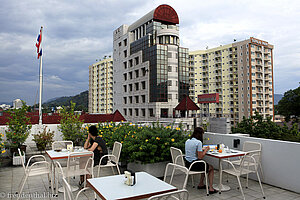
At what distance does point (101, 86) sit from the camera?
10000 cm

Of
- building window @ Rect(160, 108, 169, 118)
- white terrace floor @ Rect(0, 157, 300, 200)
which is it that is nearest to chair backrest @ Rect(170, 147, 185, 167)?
white terrace floor @ Rect(0, 157, 300, 200)

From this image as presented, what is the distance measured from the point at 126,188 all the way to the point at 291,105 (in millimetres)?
55760

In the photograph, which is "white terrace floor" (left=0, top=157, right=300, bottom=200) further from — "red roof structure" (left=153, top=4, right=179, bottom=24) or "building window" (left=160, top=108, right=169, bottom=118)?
"red roof structure" (left=153, top=4, right=179, bottom=24)

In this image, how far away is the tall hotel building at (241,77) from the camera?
66312mm

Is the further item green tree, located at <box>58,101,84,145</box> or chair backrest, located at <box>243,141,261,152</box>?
green tree, located at <box>58,101,84,145</box>

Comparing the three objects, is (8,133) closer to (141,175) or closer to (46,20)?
(141,175)

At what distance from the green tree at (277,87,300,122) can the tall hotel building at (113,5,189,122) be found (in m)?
24.4

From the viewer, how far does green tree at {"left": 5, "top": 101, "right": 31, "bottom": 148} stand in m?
9.14

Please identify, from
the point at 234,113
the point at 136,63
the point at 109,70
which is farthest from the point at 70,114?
the point at 109,70

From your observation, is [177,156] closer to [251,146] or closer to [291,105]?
[251,146]

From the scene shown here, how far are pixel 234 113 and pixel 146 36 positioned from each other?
141 ft

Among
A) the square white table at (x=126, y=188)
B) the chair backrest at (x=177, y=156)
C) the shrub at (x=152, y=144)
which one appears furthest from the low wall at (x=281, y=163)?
the square white table at (x=126, y=188)

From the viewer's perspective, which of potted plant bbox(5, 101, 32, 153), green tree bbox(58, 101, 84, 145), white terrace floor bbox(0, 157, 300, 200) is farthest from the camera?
green tree bbox(58, 101, 84, 145)

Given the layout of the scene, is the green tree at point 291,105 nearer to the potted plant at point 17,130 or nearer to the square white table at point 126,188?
the potted plant at point 17,130
